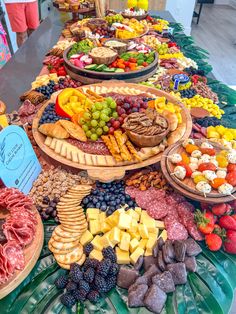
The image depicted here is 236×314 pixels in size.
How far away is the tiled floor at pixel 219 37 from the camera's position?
5.18 metres

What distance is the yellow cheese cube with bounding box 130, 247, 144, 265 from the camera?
1.19m

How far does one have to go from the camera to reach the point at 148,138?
5.07 feet

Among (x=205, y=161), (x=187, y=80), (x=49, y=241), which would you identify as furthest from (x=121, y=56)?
(x=49, y=241)

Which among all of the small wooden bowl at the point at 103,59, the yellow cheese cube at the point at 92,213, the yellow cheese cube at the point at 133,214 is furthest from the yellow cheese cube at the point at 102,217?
the small wooden bowl at the point at 103,59

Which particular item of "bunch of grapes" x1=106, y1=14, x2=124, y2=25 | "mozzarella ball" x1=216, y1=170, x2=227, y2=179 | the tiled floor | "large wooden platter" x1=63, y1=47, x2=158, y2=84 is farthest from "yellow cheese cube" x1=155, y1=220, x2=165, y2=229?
the tiled floor

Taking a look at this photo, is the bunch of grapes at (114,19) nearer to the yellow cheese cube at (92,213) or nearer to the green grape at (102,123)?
the green grape at (102,123)

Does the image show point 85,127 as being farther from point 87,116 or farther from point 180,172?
point 180,172

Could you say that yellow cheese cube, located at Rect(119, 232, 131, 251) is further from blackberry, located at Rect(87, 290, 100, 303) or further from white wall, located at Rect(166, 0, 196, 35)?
white wall, located at Rect(166, 0, 196, 35)

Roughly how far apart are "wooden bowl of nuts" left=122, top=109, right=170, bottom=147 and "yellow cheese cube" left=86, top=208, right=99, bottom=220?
0.48 m

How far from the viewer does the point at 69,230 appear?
1.28 meters

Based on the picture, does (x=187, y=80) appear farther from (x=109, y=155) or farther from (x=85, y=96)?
(x=109, y=155)

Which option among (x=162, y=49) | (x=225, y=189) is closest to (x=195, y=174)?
(x=225, y=189)

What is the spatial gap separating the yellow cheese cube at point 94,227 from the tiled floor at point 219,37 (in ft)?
13.8

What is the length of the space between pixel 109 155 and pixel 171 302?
2.78 ft
